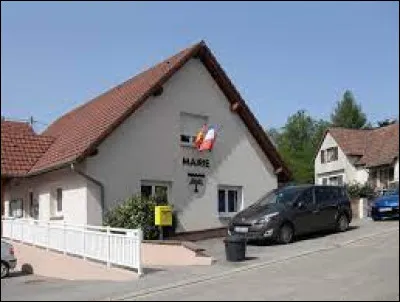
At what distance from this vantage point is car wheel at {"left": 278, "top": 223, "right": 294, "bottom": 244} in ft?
72.5

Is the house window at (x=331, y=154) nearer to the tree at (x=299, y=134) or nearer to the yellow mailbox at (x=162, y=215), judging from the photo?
the tree at (x=299, y=134)

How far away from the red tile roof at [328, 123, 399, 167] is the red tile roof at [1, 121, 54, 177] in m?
29.6

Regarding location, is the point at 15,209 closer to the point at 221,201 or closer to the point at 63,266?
the point at 221,201

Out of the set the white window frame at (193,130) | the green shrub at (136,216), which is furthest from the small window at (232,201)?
the green shrub at (136,216)

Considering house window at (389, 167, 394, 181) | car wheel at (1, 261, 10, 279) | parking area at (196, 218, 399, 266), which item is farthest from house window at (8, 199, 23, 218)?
house window at (389, 167, 394, 181)

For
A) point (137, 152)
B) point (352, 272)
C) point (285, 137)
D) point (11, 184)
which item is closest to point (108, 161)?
point (137, 152)

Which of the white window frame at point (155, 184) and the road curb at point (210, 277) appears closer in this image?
the road curb at point (210, 277)

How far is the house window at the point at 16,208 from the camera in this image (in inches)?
1173

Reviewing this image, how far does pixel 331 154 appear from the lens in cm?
6838

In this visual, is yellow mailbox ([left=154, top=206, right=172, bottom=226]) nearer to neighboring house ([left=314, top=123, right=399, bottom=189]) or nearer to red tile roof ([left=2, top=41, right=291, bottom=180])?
red tile roof ([left=2, top=41, right=291, bottom=180])

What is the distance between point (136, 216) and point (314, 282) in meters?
9.71

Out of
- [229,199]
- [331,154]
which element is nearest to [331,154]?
[331,154]

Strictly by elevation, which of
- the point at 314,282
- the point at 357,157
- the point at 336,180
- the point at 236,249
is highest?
the point at 357,157

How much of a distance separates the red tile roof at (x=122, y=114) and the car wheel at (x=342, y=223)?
5.90 metres
